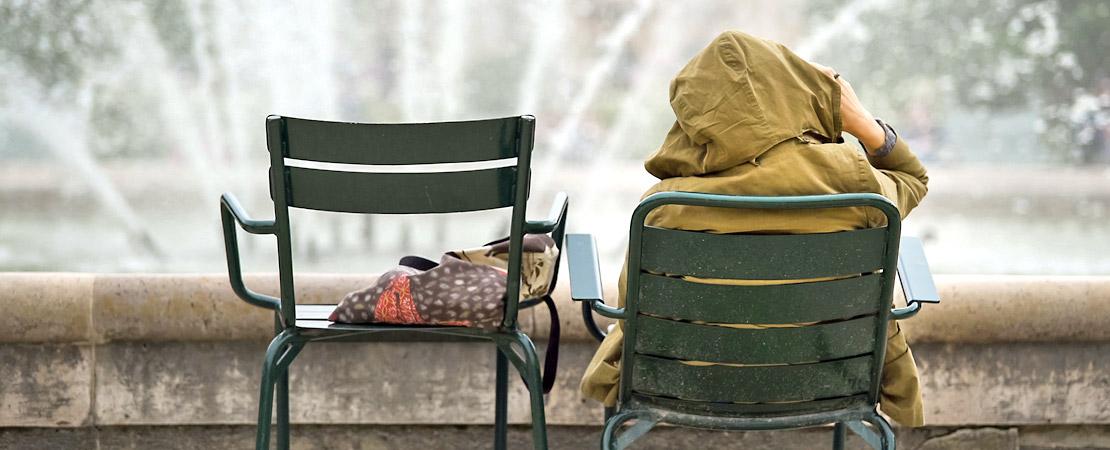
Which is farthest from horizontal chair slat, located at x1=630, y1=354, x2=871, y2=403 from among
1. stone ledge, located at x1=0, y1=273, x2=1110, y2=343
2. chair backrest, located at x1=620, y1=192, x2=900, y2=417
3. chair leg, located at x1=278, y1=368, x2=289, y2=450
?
stone ledge, located at x1=0, y1=273, x2=1110, y2=343

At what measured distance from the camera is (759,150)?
2484 millimetres

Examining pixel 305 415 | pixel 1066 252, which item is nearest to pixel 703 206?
pixel 305 415

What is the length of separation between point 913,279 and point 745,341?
0.41m

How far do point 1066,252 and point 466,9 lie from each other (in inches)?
222

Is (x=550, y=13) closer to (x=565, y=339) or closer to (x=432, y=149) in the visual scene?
(x=565, y=339)

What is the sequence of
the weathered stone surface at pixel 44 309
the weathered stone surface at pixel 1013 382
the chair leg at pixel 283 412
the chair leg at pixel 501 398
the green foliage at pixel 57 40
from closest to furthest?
the chair leg at pixel 283 412 < the chair leg at pixel 501 398 < the weathered stone surface at pixel 44 309 < the weathered stone surface at pixel 1013 382 < the green foliage at pixel 57 40

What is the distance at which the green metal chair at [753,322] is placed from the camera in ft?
7.79

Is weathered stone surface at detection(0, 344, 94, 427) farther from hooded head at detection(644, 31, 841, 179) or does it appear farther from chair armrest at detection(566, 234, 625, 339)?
hooded head at detection(644, 31, 841, 179)

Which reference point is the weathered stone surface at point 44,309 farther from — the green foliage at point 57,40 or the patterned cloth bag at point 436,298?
the green foliage at point 57,40

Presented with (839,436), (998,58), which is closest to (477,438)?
(839,436)

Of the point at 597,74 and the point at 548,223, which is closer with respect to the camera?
the point at 548,223

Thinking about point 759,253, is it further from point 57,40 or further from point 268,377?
point 57,40

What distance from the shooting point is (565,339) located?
3471mm

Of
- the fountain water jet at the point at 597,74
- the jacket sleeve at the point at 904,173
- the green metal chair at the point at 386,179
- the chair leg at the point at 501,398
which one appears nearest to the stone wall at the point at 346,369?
the chair leg at the point at 501,398
